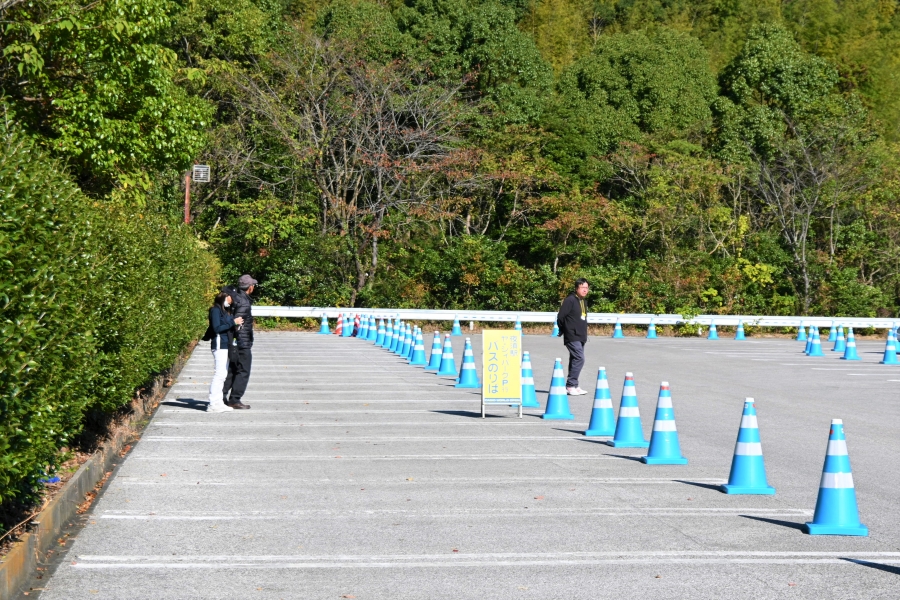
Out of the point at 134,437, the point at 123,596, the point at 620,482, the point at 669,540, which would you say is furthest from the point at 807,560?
the point at 134,437

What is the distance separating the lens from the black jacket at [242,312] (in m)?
17.5

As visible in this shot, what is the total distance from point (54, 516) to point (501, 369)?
28.6 feet

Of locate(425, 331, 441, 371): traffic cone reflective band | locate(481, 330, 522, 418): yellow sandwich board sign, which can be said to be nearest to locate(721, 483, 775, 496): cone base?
locate(481, 330, 522, 418): yellow sandwich board sign

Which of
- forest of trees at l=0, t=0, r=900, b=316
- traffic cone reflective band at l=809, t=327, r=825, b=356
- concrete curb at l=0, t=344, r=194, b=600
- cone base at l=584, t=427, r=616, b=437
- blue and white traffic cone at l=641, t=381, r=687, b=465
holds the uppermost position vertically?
forest of trees at l=0, t=0, r=900, b=316

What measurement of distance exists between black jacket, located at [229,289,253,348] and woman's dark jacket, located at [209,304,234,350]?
5.4 inches

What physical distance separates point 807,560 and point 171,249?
590 inches

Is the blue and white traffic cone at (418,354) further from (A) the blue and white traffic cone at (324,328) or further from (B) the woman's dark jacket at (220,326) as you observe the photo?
(A) the blue and white traffic cone at (324,328)

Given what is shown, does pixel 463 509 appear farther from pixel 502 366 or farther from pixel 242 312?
pixel 242 312

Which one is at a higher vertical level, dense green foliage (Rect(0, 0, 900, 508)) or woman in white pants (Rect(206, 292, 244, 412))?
dense green foliage (Rect(0, 0, 900, 508))

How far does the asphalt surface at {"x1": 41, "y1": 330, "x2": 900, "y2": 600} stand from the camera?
7.27 meters

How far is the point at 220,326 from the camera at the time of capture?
17.3m

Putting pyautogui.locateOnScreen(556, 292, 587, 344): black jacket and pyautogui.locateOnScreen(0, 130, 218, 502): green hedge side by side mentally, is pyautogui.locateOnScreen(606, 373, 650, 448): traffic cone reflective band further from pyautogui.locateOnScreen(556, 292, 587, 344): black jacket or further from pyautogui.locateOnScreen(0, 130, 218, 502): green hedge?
pyautogui.locateOnScreen(556, 292, 587, 344): black jacket

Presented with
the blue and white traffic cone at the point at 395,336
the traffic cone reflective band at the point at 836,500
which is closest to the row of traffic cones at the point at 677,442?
the traffic cone reflective band at the point at 836,500

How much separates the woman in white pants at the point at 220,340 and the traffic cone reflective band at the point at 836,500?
1026 cm
